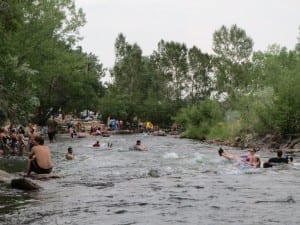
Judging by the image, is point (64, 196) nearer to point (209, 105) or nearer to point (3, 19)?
point (3, 19)

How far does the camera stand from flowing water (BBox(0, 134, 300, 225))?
38.4ft

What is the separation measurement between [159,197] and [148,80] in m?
78.2

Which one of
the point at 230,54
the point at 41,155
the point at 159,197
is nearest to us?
the point at 159,197

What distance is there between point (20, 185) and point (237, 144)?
30.3 metres

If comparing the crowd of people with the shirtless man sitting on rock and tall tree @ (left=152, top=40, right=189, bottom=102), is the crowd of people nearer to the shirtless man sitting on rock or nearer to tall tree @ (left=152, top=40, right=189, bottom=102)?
the shirtless man sitting on rock

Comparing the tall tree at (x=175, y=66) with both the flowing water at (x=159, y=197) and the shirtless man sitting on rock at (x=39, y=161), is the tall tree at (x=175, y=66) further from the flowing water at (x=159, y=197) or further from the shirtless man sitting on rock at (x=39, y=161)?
the shirtless man sitting on rock at (x=39, y=161)

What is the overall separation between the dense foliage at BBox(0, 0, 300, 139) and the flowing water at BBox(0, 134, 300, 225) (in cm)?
667

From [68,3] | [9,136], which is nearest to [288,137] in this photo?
[9,136]

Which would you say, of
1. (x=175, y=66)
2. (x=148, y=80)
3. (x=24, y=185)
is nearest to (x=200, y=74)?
(x=175, y=66)

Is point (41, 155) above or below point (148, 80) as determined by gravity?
below

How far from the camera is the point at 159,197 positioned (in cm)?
1460

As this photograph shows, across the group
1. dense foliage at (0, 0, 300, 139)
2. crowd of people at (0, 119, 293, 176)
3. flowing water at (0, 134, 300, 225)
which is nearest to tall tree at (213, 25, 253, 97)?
dense foliage at (0, 0, 300, 139)

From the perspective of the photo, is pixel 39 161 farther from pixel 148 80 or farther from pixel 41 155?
pixel 148 80

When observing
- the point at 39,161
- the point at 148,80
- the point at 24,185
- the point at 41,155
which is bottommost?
the point at 24,185
